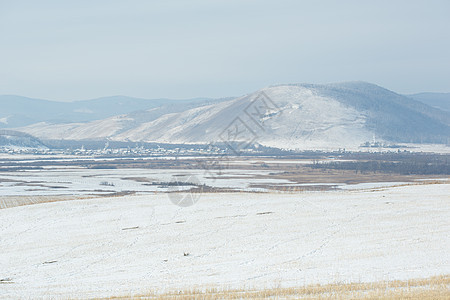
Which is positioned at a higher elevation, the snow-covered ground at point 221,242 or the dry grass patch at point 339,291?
the dry grass patch at point 339,291

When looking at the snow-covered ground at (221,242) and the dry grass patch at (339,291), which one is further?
the snow-covered ground at (221,242)

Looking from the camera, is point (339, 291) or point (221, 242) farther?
point (221, 242)

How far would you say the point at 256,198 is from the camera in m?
39.1

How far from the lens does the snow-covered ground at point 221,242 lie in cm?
2133

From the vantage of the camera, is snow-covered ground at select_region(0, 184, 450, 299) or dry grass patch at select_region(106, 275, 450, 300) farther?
snow-covered ground at select_region(0, 184, 450, 299)

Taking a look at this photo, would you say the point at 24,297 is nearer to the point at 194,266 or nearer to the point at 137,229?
the point at 194,266

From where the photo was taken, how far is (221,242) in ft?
91.3

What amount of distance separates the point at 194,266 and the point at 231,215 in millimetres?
9795

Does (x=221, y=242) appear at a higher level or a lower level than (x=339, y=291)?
lower

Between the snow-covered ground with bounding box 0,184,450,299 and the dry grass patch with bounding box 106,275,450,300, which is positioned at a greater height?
the dry grass patch with bounding box 106,275,450,300

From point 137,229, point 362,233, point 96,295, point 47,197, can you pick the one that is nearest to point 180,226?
point 137,229

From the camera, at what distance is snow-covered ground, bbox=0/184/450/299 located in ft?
70.0

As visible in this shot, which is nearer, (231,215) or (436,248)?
(436,248)

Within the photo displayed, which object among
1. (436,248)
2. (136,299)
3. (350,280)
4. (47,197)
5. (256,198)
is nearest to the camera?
(136,299)
